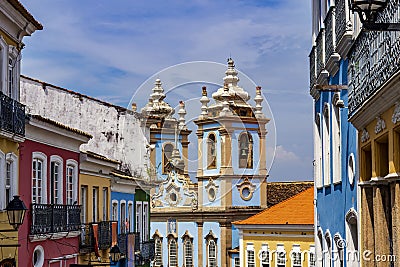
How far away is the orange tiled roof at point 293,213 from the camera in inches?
1464

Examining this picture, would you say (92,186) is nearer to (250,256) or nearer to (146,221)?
(146,221)

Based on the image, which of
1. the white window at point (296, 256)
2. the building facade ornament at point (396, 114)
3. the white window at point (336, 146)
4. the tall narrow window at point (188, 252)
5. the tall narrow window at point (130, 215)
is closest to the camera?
the building facade ornament at point (396, 114)

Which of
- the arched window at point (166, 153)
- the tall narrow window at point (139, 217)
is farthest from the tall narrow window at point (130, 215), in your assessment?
the arched window at point (166, 153)

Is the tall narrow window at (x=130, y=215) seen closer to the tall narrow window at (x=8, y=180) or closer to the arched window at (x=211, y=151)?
the tall narrow window at (x=8, y=180)

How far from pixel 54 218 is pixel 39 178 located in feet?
2.93

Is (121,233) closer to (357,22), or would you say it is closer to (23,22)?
(23,22)

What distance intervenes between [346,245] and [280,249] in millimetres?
26318

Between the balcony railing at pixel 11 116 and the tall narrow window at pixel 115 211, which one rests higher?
the balcony railing at pixel 11 116

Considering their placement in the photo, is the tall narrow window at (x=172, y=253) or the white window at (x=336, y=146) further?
the tall narrow window at (x=172, y=253)

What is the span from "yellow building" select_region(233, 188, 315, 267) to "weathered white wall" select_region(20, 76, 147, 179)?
775 cm

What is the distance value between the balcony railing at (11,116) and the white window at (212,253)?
37215mm

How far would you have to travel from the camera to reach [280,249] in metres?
38.4

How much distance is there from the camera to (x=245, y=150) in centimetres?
5256

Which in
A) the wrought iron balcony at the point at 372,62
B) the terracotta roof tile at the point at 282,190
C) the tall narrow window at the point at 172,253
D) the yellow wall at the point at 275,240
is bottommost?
the tall narrow window at the point at 172,253
